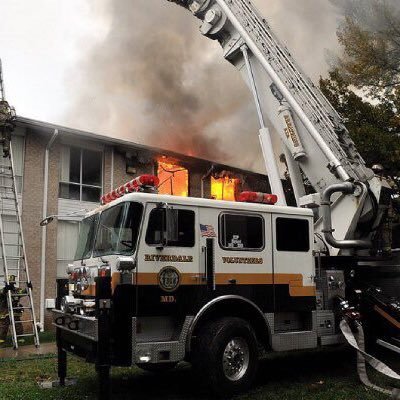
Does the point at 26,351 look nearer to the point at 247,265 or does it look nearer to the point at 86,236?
the point at 86,236

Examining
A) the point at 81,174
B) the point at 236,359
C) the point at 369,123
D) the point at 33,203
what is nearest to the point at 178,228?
the point at 236,359

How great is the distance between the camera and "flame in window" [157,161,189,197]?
17.0 m

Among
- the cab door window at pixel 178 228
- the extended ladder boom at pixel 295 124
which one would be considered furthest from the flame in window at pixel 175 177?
the cab door window at pixel 178 228

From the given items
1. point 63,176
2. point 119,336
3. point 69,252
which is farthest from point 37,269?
point 119,336

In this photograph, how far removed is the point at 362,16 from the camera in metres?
12.1

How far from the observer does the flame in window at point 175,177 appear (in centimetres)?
1705

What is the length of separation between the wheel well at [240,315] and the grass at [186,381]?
2.13 ft

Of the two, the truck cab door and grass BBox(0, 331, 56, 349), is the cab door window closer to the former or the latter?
the truck cab door

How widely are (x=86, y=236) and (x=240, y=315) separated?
2.38 m

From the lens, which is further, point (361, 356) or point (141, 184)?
point (361, 356)

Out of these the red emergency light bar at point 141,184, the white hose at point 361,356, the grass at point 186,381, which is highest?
the red emergency light bar at point 141,184

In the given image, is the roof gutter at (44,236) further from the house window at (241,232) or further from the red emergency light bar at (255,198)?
the house window at (241,232)

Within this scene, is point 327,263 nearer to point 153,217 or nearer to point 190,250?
point 190,250

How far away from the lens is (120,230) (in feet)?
19.9
